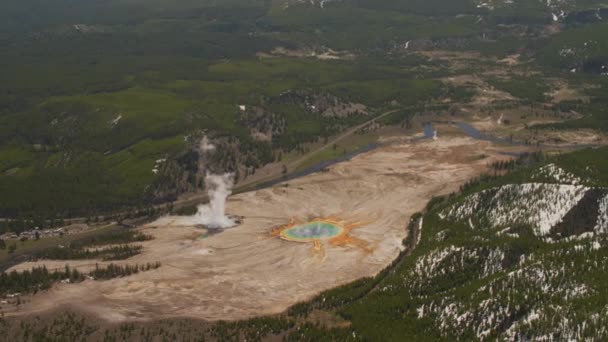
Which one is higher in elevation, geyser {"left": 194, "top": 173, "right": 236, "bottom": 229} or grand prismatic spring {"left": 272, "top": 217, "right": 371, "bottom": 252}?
geyser {"left": 194, "top": 173, "right": 236, "bottom": 229}

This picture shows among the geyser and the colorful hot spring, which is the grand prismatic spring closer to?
the colorful hot spring

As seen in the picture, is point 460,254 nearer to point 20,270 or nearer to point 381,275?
point 381,275

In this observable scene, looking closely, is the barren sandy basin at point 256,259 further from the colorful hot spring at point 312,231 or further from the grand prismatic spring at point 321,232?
the colorful hot spring at point 312,231

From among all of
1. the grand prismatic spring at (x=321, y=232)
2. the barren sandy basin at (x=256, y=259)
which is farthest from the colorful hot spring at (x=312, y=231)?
the barren sandy basin at (x=256, y=259)

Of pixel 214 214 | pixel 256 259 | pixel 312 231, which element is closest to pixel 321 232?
pixel 312 231

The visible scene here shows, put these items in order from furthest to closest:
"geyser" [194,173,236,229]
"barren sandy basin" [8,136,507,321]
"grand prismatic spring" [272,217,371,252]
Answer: "geyser" [194,173,236,229]
"grand prismatic spring" [272,217,371,252]
"barren sandy basin" [8,136,507,321]

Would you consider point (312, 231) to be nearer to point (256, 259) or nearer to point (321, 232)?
point (321, 232)

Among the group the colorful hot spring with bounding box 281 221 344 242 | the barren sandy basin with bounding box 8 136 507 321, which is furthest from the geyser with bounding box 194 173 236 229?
the colorful hot spring with bounding box 281 221 344 242
